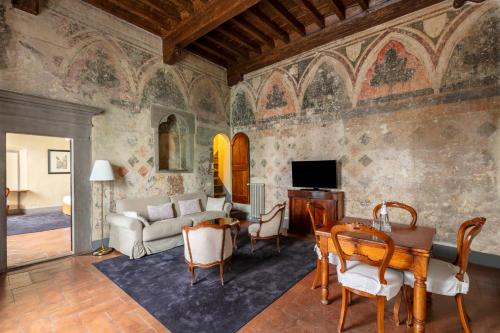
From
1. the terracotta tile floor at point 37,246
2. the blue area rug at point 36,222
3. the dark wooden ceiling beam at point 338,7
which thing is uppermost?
the dark wooden ceiling beam at point 338,7

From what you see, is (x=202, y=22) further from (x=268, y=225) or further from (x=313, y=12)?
(x=268, y=225)

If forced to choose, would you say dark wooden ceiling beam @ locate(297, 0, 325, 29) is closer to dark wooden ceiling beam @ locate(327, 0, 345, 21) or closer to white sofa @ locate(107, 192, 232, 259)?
dark wooden ceiling beam @ locate(327, 0, 345, 21)

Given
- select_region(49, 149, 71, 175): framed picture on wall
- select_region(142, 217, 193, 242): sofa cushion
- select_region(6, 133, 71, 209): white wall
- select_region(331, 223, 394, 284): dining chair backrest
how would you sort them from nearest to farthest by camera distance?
select_region(331, 223, 394, 284): dining chair backrest
select_region(142, 217, 193, 242): sofa cushion
select_region(6, 133, 71, 209): white wall
select_region(49, 149, 71, 175): framed picture on wall

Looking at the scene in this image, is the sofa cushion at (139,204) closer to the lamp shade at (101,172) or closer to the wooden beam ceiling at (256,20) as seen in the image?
the lamp shade at (101,172)

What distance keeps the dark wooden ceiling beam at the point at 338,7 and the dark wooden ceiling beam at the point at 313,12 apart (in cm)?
33

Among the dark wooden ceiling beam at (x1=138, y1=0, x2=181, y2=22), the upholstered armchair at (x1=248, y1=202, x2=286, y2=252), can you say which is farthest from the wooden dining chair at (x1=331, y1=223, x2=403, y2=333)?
the dark wooden ceiling beam at (x1=138, y1=0, x2=181, y2=22)

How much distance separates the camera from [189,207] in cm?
516

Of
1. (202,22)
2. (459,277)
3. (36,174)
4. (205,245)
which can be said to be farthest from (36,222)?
(459,277)

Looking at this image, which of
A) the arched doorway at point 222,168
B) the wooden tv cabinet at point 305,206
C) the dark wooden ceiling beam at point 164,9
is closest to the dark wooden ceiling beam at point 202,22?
the dark wooden ceiling beam at point 164,9

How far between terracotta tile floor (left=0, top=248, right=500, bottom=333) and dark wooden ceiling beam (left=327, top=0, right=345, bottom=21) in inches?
190

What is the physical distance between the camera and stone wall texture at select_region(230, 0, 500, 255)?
359cm

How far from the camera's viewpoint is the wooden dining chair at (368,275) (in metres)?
1.81

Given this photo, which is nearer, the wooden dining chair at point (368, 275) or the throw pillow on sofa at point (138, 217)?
the wooden dining chair at point (368, 275)

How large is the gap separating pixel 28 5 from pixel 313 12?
4898 millimetres
